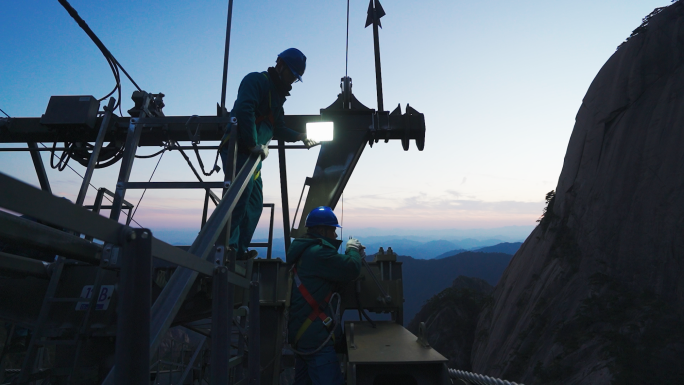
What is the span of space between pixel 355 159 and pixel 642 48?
34901mm

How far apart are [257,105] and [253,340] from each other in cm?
261

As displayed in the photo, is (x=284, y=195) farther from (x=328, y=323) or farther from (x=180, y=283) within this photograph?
(x=180, y=283)

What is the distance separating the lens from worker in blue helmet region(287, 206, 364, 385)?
4105 millimetres

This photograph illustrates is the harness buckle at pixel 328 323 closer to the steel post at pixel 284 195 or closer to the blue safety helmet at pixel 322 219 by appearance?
the blue safety helmet at pixel 322 219

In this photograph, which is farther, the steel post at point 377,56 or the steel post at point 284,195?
the steel post at point 377,56

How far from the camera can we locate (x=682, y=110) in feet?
86.3

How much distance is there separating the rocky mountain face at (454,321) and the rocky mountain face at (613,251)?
5.66 meters

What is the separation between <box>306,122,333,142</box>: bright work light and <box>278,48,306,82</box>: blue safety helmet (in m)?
0.93

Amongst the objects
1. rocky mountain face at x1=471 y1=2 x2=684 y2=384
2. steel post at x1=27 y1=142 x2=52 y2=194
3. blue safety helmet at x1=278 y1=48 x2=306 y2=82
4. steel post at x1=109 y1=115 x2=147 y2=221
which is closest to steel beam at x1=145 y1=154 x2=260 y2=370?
steel post at x1=109 y1=115 x2=147 y2=221

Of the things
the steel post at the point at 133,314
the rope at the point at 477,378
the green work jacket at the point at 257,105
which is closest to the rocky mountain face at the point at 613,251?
the rope at the point at 477,378

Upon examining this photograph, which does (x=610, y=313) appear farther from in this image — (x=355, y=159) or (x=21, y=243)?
(x=21, y=243)

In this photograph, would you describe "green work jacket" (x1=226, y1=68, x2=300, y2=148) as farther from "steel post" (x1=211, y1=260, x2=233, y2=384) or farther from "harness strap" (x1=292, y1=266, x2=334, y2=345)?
"steel post" (x1=211, y1=260, x2=233, y2=384)

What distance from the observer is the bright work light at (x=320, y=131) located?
5.80 m

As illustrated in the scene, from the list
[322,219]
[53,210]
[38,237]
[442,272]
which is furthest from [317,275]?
[442,272]
